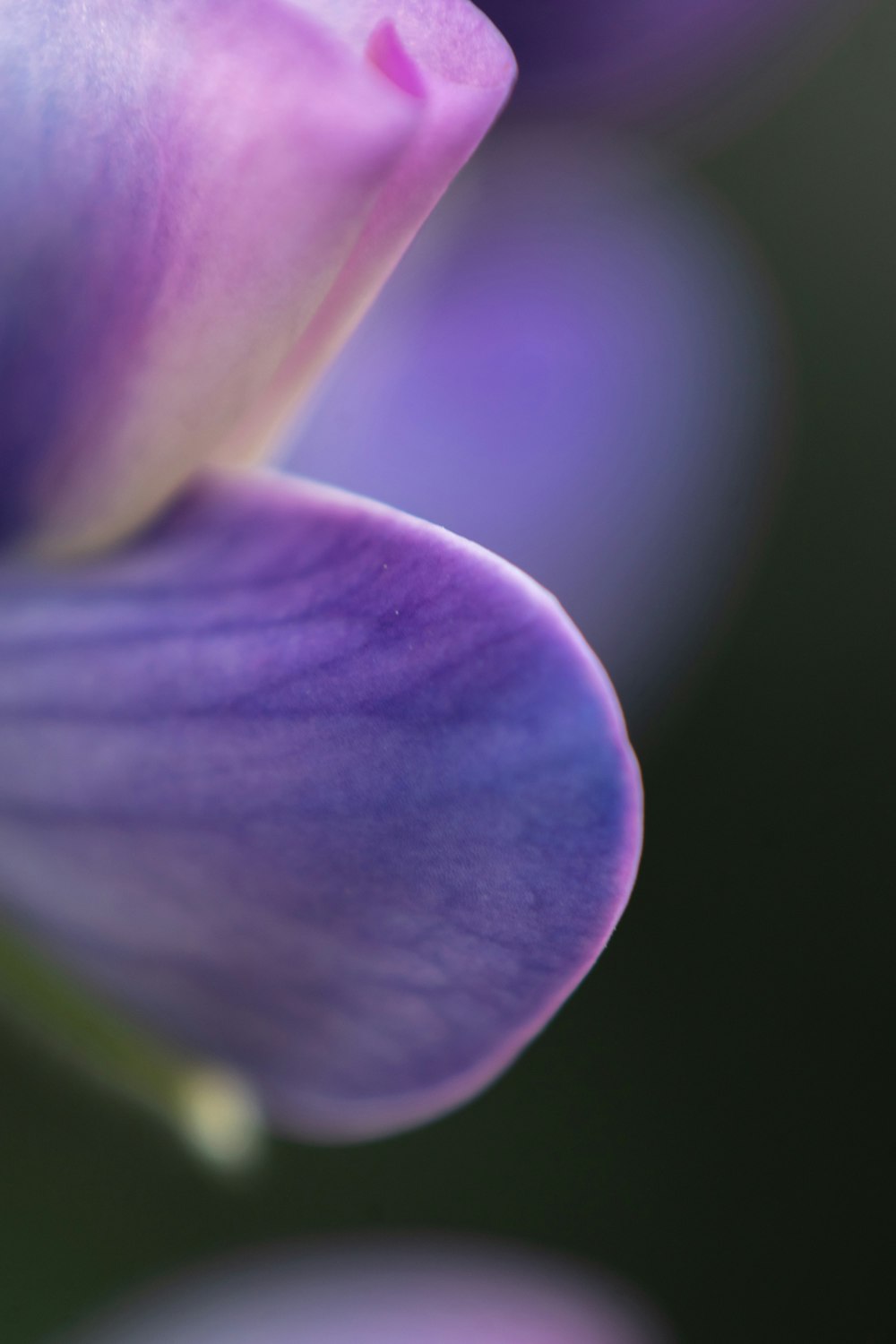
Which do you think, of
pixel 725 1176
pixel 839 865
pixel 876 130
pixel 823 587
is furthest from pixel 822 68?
pixel 725 1176

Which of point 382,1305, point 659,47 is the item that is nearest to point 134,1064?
point 382,1305

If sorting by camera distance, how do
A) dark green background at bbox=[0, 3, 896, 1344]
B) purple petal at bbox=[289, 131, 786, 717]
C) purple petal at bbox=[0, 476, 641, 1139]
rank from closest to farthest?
1. purple petal at bbox=[0, 476, 641, 1139]
2. purple petal at bbox=[289, 131, 786, 717]
3. dark green background at bbox=[0, 3, 896, 1344]

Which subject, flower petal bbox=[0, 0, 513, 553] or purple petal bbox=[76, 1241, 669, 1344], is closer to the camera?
flower petal bbox=[0, 0, 513, 553]

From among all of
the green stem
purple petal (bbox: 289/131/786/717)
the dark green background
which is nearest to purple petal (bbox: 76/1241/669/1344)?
the green stem

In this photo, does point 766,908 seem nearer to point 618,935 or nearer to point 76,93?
point 618,935

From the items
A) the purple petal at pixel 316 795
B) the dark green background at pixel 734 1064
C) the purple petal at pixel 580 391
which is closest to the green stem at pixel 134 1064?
the purple petal at pixel 316 795

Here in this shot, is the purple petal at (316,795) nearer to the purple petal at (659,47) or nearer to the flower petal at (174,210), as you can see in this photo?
the flower petal at (174,210)

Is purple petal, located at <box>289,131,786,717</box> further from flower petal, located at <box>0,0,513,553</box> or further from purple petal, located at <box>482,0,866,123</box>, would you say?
flower petal, located at <box>0,0,513,553</box>
